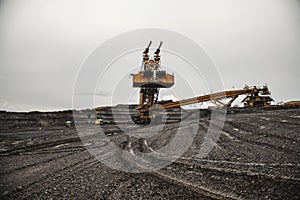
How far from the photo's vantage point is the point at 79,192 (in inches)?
179

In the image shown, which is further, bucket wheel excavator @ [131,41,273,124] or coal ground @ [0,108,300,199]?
bucket wheel excavator @ [131,41,273,124]

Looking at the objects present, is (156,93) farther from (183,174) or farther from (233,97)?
(183,174)

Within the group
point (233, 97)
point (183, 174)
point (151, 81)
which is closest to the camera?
point (183, 174)

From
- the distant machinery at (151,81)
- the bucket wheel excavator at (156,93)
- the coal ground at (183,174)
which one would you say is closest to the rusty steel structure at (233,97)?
the bucket wheel excavator at (156,93)

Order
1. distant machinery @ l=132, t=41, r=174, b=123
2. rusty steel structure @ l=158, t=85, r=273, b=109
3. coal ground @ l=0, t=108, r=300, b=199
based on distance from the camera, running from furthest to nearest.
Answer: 1. distant machinery @ l=132, t=41, r=174, b=123
2. rusty steel structure @ l=158, t=85, r=273, b=109
3. coal ground @ l=0, t=108, r=300, b=199

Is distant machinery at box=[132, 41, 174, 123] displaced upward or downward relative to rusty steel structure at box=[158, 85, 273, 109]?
upward

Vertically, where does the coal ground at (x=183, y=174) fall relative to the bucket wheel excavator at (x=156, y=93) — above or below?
below

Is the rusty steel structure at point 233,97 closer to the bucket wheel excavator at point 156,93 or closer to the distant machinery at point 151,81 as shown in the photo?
the bucket wheel excavator at point 156,93

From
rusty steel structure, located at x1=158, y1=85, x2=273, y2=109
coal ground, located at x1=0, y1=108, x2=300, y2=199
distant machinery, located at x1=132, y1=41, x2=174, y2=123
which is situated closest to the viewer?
coal ground, located at x1=0, y1=108, x2=300, y2=199

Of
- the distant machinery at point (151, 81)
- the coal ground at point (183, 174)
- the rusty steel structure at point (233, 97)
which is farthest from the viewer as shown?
the distant machinery at point (151, 81)

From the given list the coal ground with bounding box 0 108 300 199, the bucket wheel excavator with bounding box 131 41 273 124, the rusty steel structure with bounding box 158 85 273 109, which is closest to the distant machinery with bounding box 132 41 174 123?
the bucket wheel excavator with bounding box 131 41 273 124

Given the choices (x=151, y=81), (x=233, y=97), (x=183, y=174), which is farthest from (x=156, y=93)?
(x=183, y=174)

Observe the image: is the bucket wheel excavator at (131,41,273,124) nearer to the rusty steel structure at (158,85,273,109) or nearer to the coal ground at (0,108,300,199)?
the rusty steel structure at (158,85,273,109)

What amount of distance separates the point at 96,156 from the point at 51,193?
3.28m
